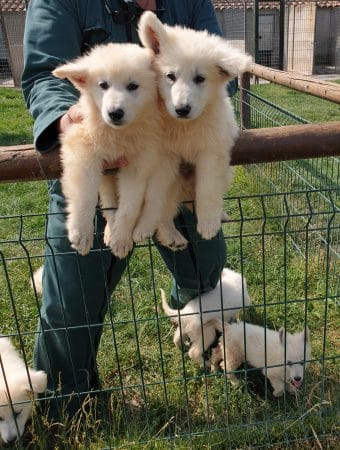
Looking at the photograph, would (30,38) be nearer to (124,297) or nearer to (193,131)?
(193,131)

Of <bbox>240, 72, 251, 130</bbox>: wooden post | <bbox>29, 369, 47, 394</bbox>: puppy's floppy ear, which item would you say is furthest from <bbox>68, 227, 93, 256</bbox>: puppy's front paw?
<bbox>240, 72, 251, 130</bbox>: wooden post

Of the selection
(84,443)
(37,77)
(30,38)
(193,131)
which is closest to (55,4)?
(30,38)

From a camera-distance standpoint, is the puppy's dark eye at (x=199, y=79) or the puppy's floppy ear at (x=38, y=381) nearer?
the puppy's dark eye at (x=199, y=79)

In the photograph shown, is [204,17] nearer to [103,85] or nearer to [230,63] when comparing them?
[230,63]

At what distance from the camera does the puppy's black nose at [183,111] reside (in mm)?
1865

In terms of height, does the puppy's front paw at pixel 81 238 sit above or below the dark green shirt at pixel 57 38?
below

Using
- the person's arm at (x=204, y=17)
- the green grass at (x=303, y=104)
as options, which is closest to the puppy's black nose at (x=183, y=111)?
the person's arm at (x=204, y=17)

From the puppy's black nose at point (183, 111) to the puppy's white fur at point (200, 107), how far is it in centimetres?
4

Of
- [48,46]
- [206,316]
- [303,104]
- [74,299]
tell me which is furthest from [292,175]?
[303,104]

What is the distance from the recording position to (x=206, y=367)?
10.2 feet

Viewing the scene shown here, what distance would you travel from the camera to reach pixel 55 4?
2258mm

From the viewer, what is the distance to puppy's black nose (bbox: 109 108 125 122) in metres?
1.88

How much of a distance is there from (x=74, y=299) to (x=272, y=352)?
111 cm

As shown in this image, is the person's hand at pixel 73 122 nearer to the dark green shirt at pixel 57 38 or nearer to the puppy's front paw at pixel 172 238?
the dark green shirt at pixel 57 38
